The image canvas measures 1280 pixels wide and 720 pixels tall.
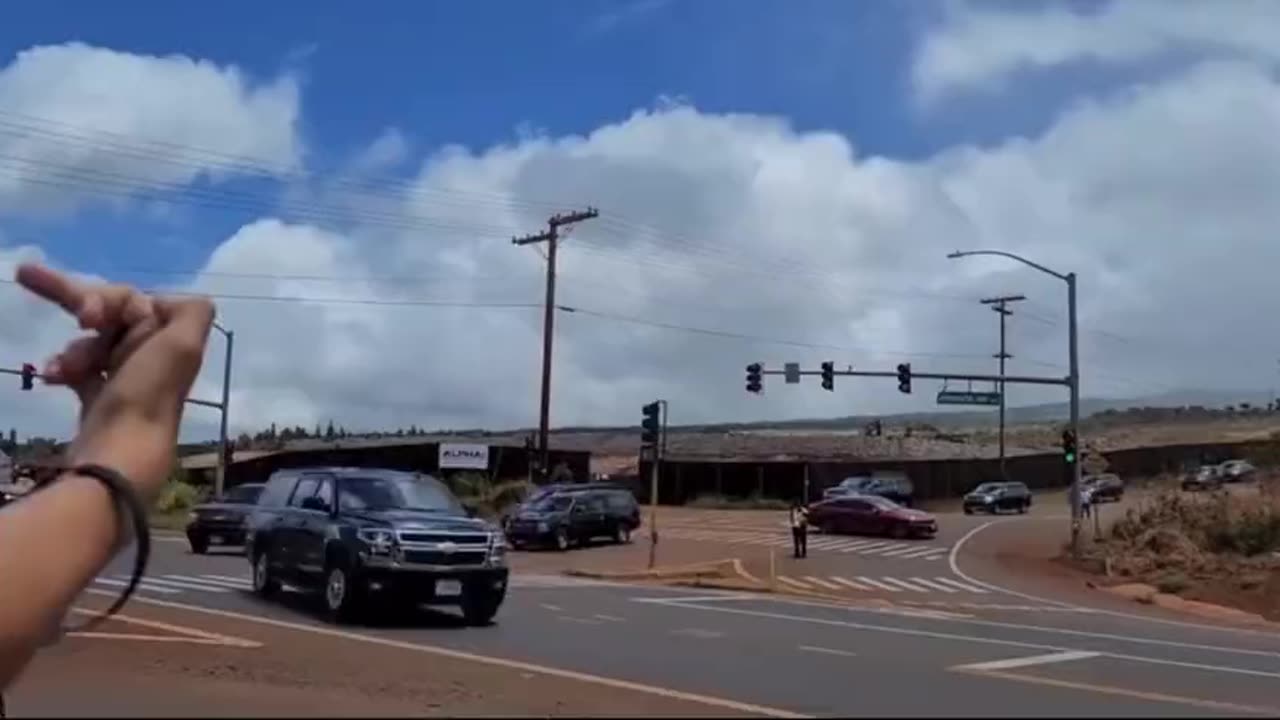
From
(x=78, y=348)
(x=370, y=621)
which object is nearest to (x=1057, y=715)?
(x=78, y=348)

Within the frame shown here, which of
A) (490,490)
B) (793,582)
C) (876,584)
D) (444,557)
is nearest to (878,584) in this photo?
(876,584)

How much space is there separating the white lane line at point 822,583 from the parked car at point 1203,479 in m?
30.9

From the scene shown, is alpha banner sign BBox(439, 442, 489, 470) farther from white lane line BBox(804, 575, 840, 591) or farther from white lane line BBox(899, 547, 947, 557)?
white lane line BBox(804, 575, 840, 591)

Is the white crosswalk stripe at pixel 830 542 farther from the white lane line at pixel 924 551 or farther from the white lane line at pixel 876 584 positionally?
the white lane line at pixel 876 584

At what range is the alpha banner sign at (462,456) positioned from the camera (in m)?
55.5

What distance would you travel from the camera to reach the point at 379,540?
18.4 metres

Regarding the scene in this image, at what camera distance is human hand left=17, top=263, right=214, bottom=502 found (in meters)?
2.54

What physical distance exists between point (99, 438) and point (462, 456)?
2113 inches

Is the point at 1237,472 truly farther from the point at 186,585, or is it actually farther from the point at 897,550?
the point at 186,585

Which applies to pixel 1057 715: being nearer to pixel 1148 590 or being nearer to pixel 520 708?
pixel 520 708

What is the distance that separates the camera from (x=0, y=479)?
2188 centimetres

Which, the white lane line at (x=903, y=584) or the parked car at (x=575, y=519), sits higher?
the parked car at (x=575, y=519)

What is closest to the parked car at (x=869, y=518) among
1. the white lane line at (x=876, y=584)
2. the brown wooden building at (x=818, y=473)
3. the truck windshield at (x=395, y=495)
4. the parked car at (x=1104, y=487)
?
the brown wooden building at (x=818, y=473)

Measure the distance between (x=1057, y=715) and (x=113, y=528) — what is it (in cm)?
145
